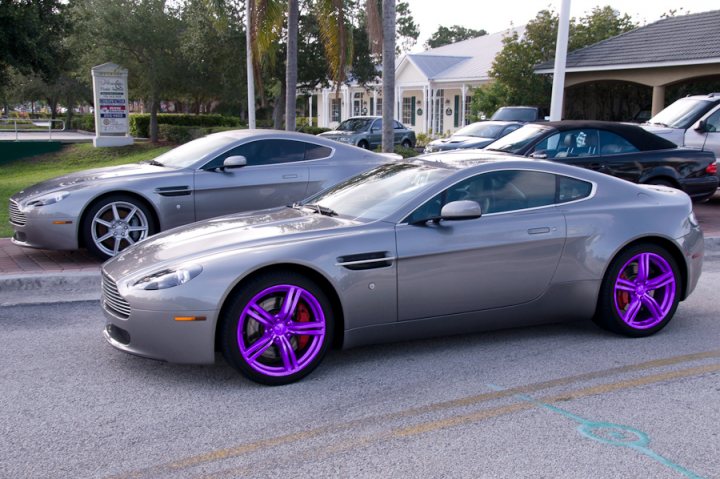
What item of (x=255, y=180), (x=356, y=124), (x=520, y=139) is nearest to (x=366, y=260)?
(x=255, y=180)

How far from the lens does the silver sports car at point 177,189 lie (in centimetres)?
791

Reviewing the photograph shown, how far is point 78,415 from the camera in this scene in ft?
14.1

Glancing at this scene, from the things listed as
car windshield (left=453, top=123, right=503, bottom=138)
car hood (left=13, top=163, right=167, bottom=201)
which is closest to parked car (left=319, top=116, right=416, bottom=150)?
car windshield (left=453, top=123, right=503, bottom=138)

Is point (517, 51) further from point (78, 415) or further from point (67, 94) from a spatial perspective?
point (67, 94)

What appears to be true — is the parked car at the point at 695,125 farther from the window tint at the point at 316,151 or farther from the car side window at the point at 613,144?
the window tint at the point at 316,151

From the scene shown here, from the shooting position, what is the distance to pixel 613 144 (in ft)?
34.9

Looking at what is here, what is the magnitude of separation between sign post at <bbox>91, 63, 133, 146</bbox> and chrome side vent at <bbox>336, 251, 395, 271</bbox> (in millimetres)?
23462

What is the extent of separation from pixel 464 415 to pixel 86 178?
5736 millimetres

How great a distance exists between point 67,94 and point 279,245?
50106mm

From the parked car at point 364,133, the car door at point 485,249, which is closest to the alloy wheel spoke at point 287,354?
the car door at point 485,249

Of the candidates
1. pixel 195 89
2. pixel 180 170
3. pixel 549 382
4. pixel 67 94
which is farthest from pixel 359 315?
pixel 67 94

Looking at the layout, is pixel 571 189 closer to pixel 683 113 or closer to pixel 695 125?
pixel 695 125

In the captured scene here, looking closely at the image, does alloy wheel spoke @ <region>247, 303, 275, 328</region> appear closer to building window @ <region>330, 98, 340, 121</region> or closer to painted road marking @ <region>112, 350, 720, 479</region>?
painted road marking @ <region>112, 350, 720, 479</region>

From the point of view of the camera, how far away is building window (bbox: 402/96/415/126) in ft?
137
